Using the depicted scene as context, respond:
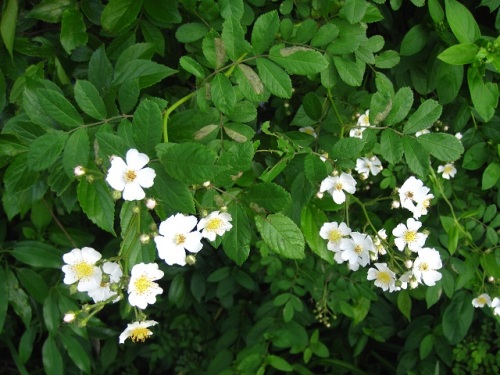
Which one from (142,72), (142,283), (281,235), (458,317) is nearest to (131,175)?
(142,283)

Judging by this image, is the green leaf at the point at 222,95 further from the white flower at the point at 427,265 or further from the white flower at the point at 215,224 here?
the white flower at the point at 427,265

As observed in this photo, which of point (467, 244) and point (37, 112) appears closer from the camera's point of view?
point (37, 112)

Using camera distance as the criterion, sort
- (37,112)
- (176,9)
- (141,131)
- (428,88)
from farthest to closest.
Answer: (428,88) → (176,9) → (37,112) → (141,131)

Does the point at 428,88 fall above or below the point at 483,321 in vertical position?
above

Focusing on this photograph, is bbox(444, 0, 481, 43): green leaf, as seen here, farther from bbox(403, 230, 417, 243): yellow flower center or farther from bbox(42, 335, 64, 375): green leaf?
bbox(42, 335, 64, 375): green leaf

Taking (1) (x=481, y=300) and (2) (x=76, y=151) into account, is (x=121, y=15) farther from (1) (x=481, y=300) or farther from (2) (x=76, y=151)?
(1) (x=481, y=300)

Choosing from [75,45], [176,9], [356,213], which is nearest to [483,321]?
[356,213]

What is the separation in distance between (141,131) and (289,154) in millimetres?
352

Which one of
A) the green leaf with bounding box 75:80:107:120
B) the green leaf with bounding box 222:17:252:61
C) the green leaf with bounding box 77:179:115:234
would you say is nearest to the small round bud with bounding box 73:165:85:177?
the green leaf with bounding box 77:179:115:234

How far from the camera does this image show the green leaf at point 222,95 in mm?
1043

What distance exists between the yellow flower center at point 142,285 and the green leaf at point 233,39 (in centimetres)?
45

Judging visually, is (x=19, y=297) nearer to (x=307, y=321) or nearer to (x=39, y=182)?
(x=39, y=182)

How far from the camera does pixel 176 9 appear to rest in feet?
4.42

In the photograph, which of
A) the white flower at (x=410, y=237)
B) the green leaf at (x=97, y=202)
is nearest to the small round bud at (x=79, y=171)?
the green leaf at (x=97, y=202)
